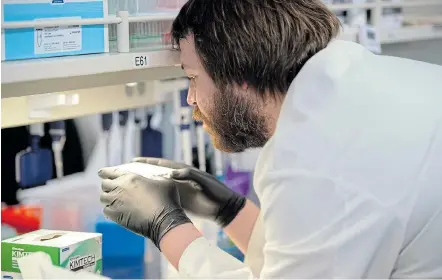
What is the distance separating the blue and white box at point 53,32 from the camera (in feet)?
4.35

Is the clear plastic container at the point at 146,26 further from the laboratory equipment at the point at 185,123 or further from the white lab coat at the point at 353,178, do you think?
the laboratory equipment at the point at 185,123

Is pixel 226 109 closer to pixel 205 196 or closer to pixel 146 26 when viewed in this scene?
pixel 146 26

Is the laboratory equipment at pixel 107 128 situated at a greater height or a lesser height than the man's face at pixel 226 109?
lesser

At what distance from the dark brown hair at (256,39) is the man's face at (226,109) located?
0.02m

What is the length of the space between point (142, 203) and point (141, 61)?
31 cm

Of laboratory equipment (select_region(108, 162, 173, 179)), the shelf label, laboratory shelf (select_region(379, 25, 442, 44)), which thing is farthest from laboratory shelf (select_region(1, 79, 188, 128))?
laboratory shelf (select_region(379, 25, 442, 44))

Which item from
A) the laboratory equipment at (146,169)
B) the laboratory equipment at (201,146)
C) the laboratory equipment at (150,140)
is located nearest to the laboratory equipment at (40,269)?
the laboratory equipment at (146,169)

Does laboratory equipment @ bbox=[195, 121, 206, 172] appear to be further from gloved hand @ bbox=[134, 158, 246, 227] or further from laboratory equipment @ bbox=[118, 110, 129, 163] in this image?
gloved hand @ bbox=[134, 158, 246, 227]

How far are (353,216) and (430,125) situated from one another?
22cm

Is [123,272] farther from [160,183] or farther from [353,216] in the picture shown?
[353,216]

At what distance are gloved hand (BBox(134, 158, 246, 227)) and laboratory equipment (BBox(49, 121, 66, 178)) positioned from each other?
260 millimetres

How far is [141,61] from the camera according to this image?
1.54 m

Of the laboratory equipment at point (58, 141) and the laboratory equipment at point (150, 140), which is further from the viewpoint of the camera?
the laboratory equipment at point (150, 140)

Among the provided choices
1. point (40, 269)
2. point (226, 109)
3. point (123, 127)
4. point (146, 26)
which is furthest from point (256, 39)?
point (123, 127)
